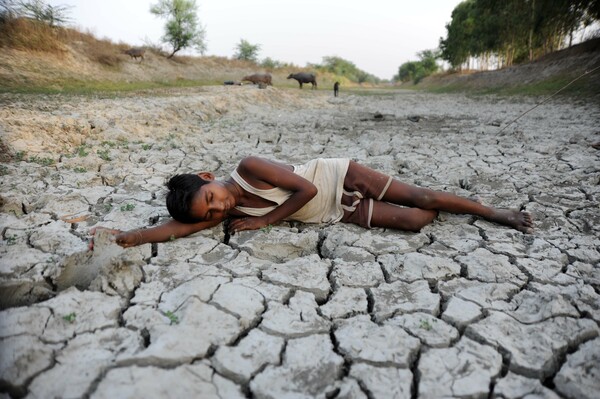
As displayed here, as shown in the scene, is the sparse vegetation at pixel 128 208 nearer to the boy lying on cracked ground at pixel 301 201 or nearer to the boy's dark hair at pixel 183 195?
the boy lying on cracked ground at pixel 301 201

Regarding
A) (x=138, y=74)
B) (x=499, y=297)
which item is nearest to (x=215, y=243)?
(x=499, y=297)

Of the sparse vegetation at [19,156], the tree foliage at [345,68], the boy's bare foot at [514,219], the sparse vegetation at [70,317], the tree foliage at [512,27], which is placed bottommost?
the sparse vegetation at [70,317]

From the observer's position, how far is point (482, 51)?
23344mm

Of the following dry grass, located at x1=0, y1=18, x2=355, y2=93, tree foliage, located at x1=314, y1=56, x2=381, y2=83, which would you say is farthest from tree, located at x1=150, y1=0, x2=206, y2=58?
tree foliage, located at x1=314, y1=56, x2=381, y2=83

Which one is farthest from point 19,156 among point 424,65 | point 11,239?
point 424,65

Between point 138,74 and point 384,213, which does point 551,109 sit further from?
point 138,74

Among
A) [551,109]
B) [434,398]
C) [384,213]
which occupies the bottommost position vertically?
[434,398]

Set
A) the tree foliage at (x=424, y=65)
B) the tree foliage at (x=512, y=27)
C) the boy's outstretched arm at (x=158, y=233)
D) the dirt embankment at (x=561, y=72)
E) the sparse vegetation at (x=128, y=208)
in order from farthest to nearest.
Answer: the tree foliage at (x=424, y=65) < the tree foliage at (x=512, y=27) < the dirt embankment at (x=561, y=72) < the sparse vegetation at (x=128, y=208) < the boy's outstretched arm at (x=158, y=233)

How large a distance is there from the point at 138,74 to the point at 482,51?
2144cm

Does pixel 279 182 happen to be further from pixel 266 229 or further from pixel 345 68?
pixel 345 68

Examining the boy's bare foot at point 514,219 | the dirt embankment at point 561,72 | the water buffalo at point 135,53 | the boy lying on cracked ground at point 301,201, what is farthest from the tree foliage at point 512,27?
the water buffalo at point 135,53

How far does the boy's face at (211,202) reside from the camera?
79.3 inches

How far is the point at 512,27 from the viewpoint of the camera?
61.8 feet

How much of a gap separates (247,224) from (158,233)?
0.54 meters
